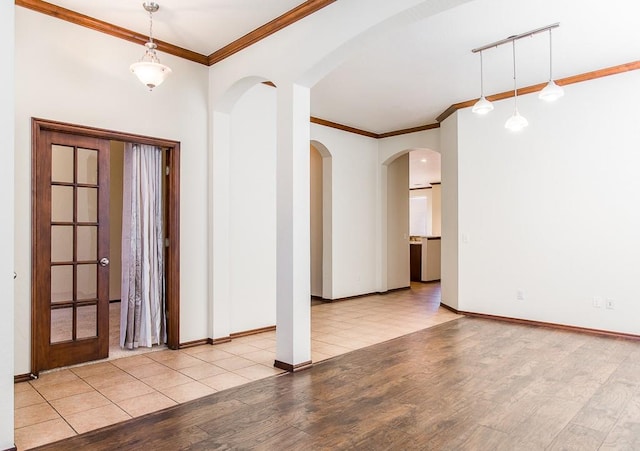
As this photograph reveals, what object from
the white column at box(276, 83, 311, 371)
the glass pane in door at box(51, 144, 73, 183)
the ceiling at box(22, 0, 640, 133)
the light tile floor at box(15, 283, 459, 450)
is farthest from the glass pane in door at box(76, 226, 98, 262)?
the ceiling at box(22, 0, 640, 133)

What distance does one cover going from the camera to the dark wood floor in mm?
2439

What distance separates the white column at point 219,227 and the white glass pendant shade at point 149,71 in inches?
43.0

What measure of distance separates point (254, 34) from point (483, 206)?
3.91 meters

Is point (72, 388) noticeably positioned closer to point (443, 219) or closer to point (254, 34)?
point (254, 34)

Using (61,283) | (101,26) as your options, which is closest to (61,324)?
(61,283)

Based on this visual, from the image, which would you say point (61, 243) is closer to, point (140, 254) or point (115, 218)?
point (140, 254)

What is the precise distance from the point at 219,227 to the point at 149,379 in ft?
5.66

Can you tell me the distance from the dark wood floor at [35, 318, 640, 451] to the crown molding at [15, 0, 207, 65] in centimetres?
336

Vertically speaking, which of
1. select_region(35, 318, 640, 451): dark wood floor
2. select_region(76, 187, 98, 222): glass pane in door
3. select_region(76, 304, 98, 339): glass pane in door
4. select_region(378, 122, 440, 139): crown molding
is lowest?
select_region(35, 318, 640, 451): dark wood floor

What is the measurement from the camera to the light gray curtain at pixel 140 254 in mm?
4281

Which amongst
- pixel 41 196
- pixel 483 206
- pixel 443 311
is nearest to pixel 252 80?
pixel 41 196

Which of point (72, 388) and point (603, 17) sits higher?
point (603, 17)

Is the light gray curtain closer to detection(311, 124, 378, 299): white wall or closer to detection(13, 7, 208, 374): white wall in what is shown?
detection(13, 7, 208, 374): white wall

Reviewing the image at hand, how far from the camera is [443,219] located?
22.0ft
